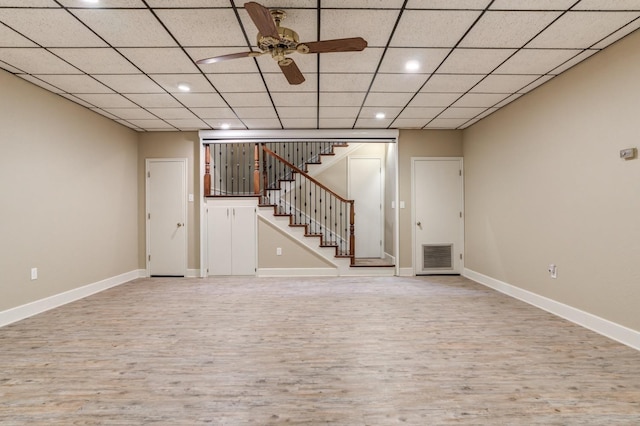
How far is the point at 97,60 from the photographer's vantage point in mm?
3178

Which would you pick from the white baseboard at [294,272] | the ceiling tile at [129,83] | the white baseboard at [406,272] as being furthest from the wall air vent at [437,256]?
the ceiling tile at [129,83]

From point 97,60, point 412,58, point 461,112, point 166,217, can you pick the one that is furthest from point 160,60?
point 461,112

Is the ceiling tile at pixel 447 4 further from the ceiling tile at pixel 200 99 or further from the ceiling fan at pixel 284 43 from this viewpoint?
the ceiling tile at pixel 200 99

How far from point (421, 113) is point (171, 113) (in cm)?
397

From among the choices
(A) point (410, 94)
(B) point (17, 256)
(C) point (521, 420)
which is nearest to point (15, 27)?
(B) point (17, 256)

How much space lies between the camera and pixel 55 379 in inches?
89.4

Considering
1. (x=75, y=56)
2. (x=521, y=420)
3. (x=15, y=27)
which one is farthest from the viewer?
(x=75, y=56)

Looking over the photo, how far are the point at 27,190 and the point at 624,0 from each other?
239 inches

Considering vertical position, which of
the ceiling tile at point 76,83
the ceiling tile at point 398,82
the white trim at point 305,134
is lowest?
the white trim at point 305,134

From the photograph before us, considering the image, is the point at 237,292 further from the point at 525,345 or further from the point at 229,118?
the point at 525,345

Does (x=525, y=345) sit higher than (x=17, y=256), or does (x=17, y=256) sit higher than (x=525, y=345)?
(x=17, y=256)

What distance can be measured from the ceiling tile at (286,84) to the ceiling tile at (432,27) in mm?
1088

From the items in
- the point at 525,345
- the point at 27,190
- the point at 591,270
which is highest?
the point at 27,190

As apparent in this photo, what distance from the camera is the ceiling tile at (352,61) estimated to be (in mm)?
3066
